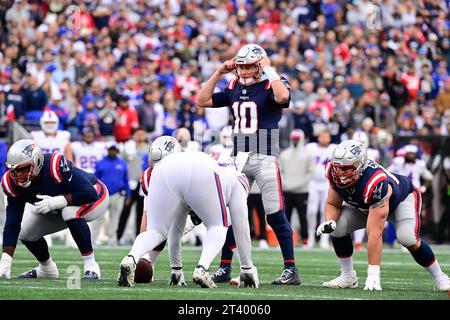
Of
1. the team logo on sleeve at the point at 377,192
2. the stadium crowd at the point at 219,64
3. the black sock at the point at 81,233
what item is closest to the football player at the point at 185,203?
the team logo on sleeve at the point at 377,192

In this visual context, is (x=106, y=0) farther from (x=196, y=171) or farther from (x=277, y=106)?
(x=196, y=171)

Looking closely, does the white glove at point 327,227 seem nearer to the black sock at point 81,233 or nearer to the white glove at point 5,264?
the black sock at point 81,233

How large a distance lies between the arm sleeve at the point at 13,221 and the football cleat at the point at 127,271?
4.64 ft

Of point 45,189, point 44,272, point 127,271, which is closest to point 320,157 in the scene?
point 44,272

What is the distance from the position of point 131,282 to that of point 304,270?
11.8ft

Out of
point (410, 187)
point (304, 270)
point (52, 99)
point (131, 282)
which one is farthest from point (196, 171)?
point (52, 99)

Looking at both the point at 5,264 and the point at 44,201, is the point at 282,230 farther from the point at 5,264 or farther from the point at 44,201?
the point at 5,264

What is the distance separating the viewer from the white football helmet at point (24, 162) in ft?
29.9

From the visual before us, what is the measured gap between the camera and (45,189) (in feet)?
31.2

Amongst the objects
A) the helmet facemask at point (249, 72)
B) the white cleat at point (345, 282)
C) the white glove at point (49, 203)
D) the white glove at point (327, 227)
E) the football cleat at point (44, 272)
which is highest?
the helmet facemask at point (249, 72)

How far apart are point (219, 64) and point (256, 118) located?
1082 centimetres

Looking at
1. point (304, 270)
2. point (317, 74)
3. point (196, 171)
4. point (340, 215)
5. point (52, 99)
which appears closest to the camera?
point (196, 171)
